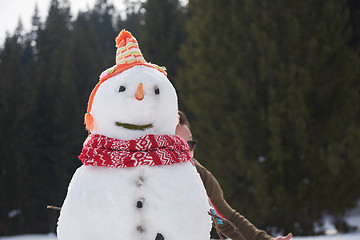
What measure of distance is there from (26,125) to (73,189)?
41.7 ft

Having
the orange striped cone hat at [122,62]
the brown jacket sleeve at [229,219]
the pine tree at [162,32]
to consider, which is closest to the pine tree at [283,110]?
the pine tree at [162,32]

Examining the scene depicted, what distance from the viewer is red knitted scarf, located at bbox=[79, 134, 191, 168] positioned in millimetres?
1741

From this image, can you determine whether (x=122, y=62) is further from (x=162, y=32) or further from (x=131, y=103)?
(x=162, y=32)

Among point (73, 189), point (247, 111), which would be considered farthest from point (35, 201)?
point (73, 189)

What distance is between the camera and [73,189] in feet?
5.85

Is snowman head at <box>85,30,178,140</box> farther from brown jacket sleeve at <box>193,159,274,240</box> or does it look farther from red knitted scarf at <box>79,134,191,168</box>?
brown jacket sleeve at <box>193,159,274,240</box>

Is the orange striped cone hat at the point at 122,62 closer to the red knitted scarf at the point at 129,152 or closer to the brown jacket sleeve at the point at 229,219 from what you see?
the red knitted scarf at the point at 129,152

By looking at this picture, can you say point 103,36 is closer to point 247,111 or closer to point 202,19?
point 202,19

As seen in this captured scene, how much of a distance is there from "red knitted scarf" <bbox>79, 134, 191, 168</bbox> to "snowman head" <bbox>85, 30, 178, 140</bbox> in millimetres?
53

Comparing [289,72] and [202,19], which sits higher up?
[202,19]

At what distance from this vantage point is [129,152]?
1.75 m

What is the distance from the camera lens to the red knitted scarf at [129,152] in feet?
5.71

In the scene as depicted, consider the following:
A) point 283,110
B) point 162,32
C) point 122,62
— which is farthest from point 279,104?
point 162,32

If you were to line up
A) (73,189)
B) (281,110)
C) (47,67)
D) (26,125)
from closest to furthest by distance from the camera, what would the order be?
1. (73,189)
2. (281,110)
3. (26,125)
4. (47,67)
